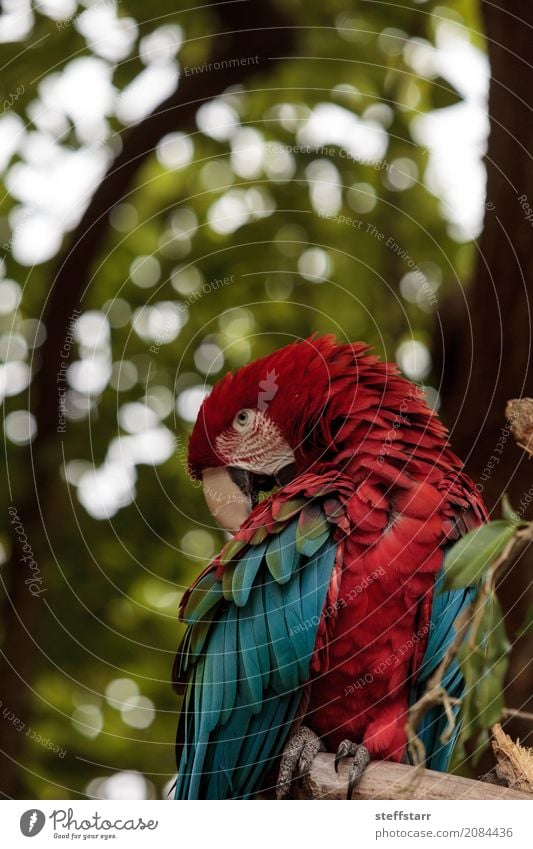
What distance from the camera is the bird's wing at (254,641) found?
875 mm

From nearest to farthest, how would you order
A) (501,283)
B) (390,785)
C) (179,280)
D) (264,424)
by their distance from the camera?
(390,785)
(264,424)
(501,283)
(179,280)

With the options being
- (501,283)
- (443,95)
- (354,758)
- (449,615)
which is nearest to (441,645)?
(449,615)

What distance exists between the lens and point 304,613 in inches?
34.2

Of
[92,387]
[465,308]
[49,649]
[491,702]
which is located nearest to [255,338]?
[92,387]

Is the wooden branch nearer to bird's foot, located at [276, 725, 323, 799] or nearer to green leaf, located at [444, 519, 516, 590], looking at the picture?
bird's foot, located at [276, 725, 323, 799]

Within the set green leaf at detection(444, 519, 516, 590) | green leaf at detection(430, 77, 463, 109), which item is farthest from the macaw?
green leaf at detection(430, 77, 463, 109)

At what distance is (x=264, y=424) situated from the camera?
989mm

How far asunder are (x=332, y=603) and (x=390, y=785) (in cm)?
18

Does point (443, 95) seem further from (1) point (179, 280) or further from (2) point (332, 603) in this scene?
(2) point (332, 603)

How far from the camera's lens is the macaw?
0.88 meters

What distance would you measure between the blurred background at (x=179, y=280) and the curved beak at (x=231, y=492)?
0.72 feet

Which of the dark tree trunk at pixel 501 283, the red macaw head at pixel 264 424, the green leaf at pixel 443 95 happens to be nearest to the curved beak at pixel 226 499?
the red macaw head at pixel 264 424

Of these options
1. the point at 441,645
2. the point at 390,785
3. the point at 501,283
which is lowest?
the point at 390,785

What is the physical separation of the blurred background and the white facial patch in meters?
0.24
